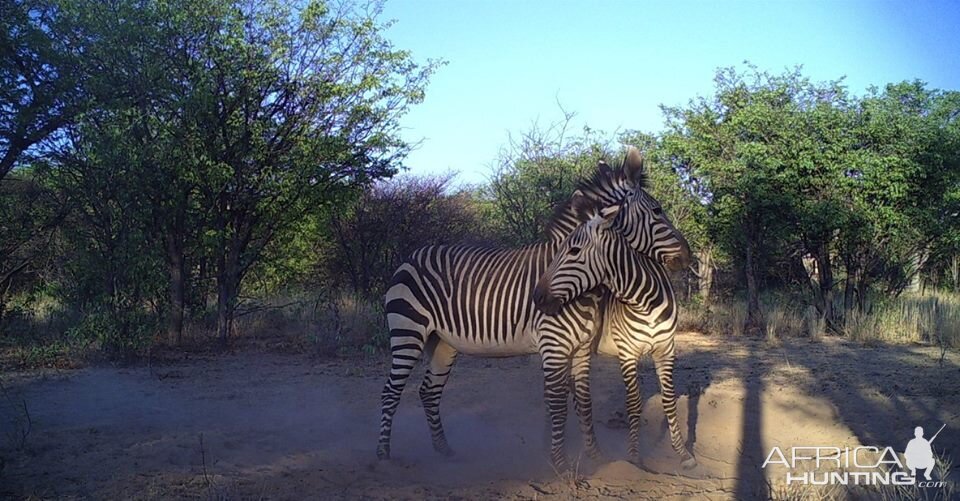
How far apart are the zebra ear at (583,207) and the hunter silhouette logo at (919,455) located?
10.4 ft

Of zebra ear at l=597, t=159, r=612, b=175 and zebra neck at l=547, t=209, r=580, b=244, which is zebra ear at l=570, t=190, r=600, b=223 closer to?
zebra neck at l=547, t=209, r=580, b=244

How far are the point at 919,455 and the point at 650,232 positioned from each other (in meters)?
2.89

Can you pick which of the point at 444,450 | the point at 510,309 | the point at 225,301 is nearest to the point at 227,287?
the point at 225,301

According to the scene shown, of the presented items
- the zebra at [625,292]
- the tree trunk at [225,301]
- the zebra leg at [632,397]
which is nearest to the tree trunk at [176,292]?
the tree trunk at [225,301]

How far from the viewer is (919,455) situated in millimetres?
5906

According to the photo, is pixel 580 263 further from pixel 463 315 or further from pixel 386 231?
pixel 386 231

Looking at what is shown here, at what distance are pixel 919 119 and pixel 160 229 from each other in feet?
44.8

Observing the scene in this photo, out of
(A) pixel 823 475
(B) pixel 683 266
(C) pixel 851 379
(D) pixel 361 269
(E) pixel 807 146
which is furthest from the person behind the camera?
(D) pixel 361 269

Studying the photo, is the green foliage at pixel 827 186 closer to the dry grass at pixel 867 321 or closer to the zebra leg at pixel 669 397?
the dry grass at pixel 867 321

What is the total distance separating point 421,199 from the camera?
649 inches

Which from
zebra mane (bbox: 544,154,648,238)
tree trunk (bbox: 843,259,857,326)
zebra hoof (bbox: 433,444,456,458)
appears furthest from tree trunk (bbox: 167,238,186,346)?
tree trunk (bbox: 843,259,857,326)

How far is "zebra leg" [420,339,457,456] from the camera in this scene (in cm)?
688

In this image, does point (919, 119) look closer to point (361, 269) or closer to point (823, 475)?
point (823, 475)

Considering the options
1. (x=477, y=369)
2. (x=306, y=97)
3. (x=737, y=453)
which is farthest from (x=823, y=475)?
(x=306, y=97)
